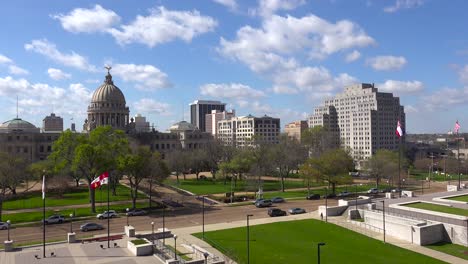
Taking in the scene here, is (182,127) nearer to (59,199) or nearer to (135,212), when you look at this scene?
(59,199)

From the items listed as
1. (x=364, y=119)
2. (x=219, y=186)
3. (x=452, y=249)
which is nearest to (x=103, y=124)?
(x=219, y=186)

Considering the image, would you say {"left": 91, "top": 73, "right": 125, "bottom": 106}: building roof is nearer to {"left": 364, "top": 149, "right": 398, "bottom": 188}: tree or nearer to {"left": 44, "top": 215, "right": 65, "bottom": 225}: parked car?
{"left": 364, "top": 149, "right": 398, "bottom": 188}: tree

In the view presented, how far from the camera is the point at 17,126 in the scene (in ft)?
456

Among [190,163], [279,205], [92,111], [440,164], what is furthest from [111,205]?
[440,164]

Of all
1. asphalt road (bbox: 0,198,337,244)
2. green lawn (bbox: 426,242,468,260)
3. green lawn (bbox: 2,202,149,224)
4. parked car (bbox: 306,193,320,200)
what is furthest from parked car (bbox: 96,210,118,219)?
green lawn (bbox: 426,242,468,260)

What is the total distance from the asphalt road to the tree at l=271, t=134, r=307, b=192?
21683mm

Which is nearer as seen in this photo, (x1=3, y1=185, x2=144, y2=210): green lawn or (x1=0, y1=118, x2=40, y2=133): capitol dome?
(x1=3, y1=185, x2=144, y2=210): green lawn

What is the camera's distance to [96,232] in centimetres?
5019

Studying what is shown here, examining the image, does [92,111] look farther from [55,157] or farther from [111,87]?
[55,157]

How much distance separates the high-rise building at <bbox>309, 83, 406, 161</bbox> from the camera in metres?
174

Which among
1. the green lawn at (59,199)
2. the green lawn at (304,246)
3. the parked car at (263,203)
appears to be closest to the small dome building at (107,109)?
the green lawn at (59,199)

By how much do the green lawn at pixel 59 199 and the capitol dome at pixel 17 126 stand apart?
220 feet

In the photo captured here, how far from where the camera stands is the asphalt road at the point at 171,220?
4894cm

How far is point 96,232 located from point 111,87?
106550mm
